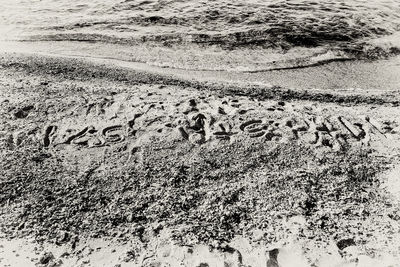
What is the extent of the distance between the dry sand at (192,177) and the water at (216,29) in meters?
2.32

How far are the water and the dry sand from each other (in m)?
2.32

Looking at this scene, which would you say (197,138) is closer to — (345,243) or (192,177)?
(192,177)

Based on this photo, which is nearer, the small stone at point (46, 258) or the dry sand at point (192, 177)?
the small stone at point (46, 258)

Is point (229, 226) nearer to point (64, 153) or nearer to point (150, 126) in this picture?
point (150, 126)

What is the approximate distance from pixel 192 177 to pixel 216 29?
604 centimetres

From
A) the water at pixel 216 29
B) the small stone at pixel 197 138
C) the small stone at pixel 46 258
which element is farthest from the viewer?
the water at pixel 216 29

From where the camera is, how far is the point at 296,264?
3047 millimetres

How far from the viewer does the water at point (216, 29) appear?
26.0 feet

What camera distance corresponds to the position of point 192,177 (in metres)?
3.96

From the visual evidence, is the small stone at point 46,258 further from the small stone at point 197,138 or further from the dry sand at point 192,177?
the small stone at point 197,138

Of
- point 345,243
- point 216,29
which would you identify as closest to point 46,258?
point 345,243

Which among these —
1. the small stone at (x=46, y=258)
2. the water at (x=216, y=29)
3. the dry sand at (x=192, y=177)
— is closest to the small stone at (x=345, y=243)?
the dry sand at (x=192, y=177)

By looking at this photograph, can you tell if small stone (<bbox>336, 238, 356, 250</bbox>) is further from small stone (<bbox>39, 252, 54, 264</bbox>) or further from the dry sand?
small stone (<bbox>39, 252, 54, 264</bbox>)

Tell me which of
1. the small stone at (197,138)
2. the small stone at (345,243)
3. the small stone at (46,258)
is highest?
the small stone at (197,138)
